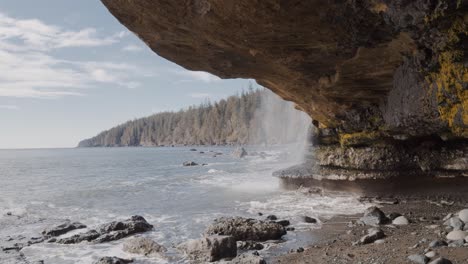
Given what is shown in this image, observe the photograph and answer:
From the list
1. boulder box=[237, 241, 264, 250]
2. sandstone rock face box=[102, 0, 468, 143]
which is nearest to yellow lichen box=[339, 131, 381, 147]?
sandstone rock face box=[102, 0, 468, 143]

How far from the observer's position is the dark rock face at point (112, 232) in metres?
10.6

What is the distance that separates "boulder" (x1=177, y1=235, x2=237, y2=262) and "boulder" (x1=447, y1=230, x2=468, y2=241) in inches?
165

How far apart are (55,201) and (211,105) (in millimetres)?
129593

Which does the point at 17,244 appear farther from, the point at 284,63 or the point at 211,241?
the point at 284,63

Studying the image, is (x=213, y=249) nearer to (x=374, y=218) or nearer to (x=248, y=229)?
(x=248, y=229)

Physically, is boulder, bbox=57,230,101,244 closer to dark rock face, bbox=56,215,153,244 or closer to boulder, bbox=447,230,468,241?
dark rock face, bbox=56,215,153,244

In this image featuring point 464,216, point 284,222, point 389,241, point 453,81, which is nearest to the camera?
point 389,241

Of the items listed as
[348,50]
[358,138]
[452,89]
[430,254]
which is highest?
[348,50]

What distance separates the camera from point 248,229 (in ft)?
31.0

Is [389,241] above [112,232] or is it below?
above

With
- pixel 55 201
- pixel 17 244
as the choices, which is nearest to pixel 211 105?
pixel 55 201

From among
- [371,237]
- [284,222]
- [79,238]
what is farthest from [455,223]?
[79,238]

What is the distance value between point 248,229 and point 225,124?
4855 inches

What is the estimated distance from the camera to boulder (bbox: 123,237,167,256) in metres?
8.83
